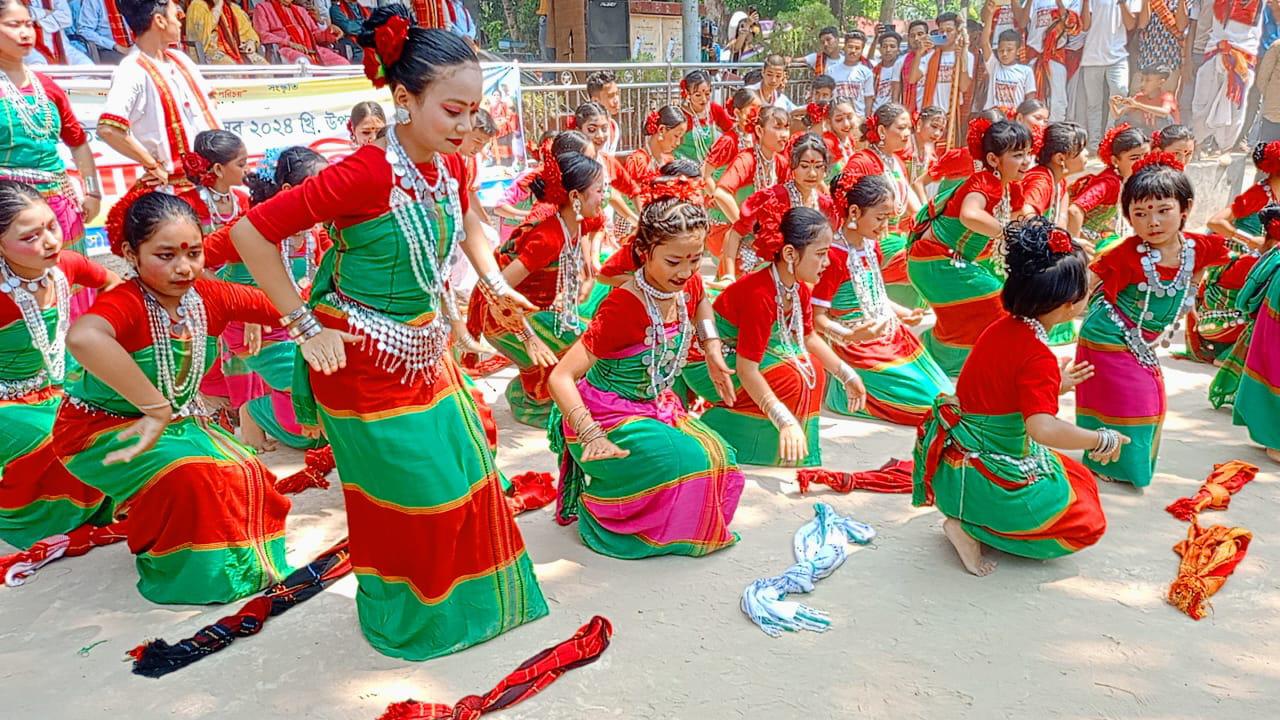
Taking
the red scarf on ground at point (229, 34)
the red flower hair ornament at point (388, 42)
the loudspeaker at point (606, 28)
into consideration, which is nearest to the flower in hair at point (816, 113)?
the red scarf on ground at point (229, 34)

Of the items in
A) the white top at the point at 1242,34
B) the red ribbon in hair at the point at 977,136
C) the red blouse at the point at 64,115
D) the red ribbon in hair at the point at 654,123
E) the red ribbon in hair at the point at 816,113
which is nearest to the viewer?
the red blouse at the point at 64,115

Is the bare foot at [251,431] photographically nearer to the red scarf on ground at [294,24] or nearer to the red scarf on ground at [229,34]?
the red scarf on ground at [229,34]

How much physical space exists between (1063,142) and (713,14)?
15717 millimetres

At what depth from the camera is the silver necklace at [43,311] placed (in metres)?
3.62

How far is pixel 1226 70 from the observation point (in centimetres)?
1025

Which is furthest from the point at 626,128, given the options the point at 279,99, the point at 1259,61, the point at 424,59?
the point at 424,59

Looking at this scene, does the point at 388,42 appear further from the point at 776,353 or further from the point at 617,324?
the point at 776,353

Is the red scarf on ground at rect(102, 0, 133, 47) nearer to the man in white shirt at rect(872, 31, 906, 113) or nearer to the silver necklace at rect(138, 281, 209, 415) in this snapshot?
the silver necklace at rect(138, 281, 209, 415)

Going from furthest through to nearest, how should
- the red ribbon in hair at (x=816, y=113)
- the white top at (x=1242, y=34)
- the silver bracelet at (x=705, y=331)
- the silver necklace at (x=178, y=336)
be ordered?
the white top at (x=1242, y=34), the red ribbon in hair at (x=816, y=113), the silver bracelet at (x=705, y=331), the silver necklace at (x=178, y=336)

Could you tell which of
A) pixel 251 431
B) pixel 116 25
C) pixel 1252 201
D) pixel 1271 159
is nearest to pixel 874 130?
pixel 1252 201

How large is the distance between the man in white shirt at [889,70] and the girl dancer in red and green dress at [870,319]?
7441 mm

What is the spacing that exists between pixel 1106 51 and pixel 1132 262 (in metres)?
7.93

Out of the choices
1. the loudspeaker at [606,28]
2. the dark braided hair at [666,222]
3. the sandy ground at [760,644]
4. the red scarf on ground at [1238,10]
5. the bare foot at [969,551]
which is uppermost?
the loudspeaker at [606,28]

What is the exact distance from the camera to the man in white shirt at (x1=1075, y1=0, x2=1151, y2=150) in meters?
10.8
